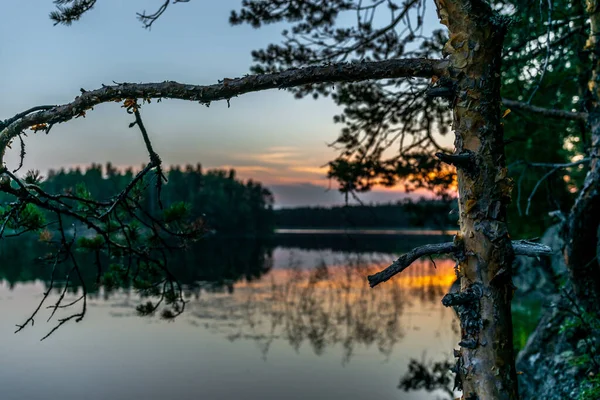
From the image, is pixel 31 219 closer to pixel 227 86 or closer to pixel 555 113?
pixel 227 86

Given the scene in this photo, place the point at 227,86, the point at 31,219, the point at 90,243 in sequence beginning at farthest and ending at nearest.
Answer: the point at 90,243 < the point at 31,219 < the point at 227,86

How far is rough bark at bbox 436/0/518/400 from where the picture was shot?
257 centimetres

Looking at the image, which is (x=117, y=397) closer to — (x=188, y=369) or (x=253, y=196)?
(x=188, y=369)

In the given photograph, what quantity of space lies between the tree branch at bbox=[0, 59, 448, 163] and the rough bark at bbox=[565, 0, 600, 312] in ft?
10.5

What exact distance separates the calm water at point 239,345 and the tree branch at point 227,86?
542 centimetres

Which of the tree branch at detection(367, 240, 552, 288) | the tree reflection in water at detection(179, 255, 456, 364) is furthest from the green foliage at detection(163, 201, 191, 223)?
the tree reflection in water at detection(179, 255, 456, 364)

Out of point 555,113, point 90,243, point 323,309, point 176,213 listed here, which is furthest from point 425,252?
point 323,309

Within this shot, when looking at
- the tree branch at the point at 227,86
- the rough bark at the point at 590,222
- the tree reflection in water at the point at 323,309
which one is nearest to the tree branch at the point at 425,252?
the tree branch at the point at 227,86

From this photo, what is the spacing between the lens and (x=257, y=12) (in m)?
6.53

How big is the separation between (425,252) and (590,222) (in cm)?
345

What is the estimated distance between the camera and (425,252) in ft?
8.65

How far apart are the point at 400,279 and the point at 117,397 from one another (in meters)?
12.9

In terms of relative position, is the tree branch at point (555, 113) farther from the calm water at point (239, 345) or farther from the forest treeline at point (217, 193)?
the forest treeline at point (217, 193)

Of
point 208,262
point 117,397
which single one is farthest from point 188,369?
point 208,262
